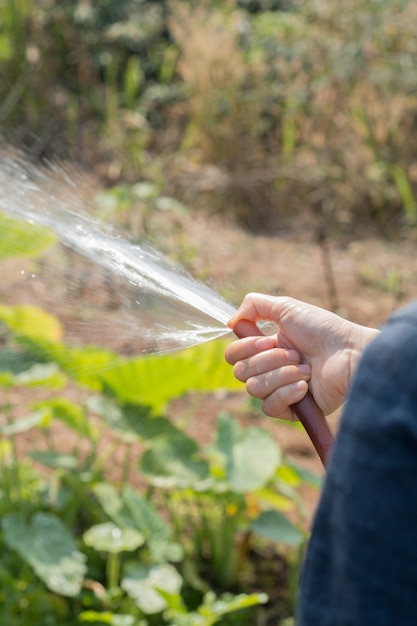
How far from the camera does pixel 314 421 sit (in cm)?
118

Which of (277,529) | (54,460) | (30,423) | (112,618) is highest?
(30,423)

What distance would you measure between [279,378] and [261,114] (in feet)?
20.5

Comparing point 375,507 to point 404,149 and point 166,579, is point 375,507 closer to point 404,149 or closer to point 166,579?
point 166,579

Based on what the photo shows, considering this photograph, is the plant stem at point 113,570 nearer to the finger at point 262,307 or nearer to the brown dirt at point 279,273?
the brown dirt at point 279,273

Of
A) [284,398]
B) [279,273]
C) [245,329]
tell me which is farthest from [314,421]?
[279,273]

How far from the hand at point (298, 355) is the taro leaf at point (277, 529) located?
1547 millimetres

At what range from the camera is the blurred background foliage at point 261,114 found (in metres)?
6.51

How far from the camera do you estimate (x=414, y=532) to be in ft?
2.55

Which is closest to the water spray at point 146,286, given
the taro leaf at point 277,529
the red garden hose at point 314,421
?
the red garden hose at point 314,421

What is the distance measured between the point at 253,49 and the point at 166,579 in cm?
534

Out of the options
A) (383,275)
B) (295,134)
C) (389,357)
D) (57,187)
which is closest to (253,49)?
(295,134)

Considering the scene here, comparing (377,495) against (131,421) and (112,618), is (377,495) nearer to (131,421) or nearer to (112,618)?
(112,618)

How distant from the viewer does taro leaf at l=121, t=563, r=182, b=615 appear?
8.21ft

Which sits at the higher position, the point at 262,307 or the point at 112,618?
the point at 262,307
